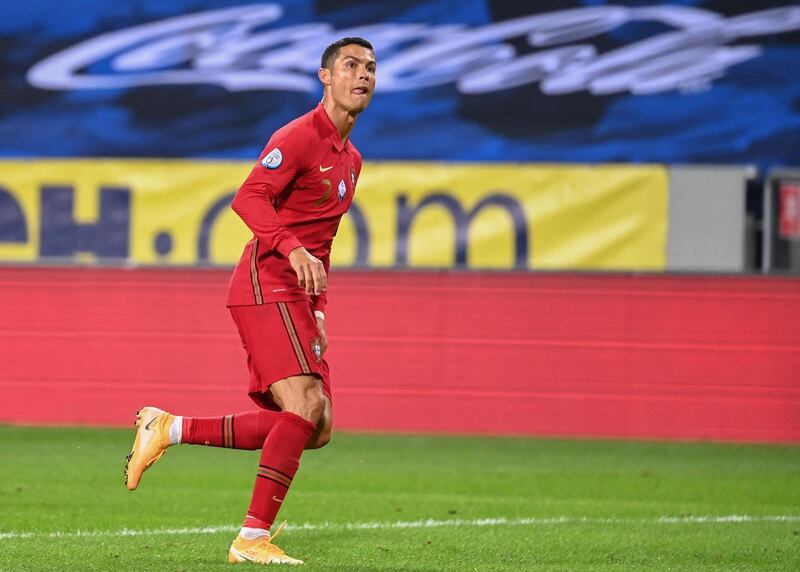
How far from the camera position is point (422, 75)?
15305 millimetres

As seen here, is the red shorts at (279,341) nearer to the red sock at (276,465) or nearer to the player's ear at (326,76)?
the red sock at (276,465)

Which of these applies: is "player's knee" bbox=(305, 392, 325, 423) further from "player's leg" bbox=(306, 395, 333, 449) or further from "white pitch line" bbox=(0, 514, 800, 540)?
"white pitch line" bbox=(0, 514, 800, 540)

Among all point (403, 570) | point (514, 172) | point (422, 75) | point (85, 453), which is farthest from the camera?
point (422, 75)

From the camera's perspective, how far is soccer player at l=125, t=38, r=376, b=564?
5.74 meters

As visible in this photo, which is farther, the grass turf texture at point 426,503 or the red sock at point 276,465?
the grass turf texture at point 426,503

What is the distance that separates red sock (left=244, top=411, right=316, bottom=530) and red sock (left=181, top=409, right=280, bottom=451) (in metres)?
0.18

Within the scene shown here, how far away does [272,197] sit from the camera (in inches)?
227

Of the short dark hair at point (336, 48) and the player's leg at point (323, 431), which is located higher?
the short dark hair at point (336, 48)

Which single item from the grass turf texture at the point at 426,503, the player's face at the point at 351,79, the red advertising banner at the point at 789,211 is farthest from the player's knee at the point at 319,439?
the red advertising banner at the point at 789,211

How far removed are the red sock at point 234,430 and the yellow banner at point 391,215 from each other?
7.94 meters

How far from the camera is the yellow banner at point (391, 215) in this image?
14.1 m

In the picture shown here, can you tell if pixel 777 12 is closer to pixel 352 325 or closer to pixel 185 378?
pixel 352 325

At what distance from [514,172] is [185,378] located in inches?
145

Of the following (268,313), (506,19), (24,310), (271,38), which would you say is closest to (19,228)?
(24,310)
